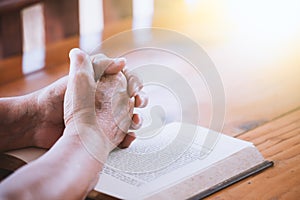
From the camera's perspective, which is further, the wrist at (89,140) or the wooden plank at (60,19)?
the wooden plank at (60,19)

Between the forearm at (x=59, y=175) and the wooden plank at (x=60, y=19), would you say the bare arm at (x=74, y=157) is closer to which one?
the forearm at (x=59, y=175)

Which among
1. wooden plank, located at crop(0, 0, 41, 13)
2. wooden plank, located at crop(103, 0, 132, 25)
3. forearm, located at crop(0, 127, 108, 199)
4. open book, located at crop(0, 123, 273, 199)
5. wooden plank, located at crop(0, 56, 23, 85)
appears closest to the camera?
forearm, located at crop(0, 127, 108, 199)

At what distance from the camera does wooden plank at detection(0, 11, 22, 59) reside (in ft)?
6.84

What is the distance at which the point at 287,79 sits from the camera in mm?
1517

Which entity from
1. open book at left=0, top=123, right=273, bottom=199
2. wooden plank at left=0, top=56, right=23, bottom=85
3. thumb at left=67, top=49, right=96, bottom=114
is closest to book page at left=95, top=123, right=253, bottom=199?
open book at left=0, top=123, right=273, bottom=199

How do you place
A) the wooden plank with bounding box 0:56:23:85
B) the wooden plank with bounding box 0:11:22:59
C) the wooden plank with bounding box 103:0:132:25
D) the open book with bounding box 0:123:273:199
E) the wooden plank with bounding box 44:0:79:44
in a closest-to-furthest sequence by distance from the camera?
the open book with bounding box 0:123:273:199 → the wooden plank with bounding box 0:56:23:85 → the wooden plank with bounding box 0:11:22:59 → the wooden plank with bounding box 44:0:79:44 → the wooden plank with bounding box 103:0:132:25

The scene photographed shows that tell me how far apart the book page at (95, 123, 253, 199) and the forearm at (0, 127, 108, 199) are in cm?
4

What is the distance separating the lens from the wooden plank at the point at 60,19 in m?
2.31

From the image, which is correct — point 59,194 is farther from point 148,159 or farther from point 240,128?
point 240,128

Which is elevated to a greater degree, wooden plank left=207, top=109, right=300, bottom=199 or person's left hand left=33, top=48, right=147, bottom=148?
person's left hand left=33, top=48, right=147, bottom=148

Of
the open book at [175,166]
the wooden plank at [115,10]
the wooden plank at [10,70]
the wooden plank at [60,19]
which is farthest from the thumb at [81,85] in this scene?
the wooden plank at [115,10]

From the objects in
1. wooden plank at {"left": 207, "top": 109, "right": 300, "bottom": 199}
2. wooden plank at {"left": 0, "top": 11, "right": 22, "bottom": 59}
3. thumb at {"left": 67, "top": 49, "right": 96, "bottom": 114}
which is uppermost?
thumb at {"left": 67, "top": 49, "right": 96, "bottom": 114}

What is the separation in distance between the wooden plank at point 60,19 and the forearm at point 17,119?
1.14 metres

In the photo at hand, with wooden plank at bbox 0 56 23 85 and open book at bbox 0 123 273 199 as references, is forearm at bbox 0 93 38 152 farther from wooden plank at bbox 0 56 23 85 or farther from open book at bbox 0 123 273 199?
wooden plank at bbox 0 56 23 85
